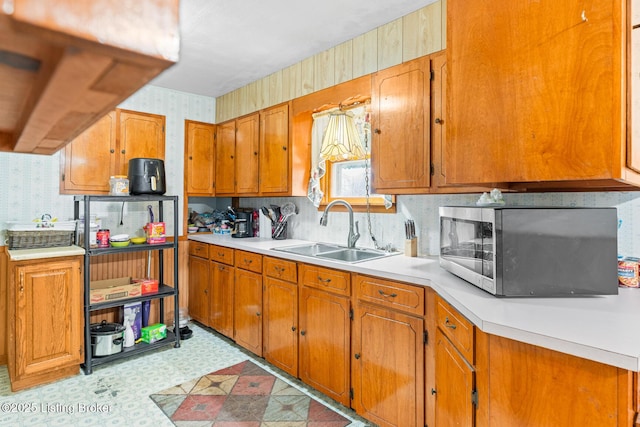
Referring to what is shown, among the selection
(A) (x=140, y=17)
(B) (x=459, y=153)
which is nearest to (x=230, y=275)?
(B) (x=459, y=153)

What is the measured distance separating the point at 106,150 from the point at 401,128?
2.73 metres

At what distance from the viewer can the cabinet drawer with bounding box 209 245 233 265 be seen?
10.4 feet

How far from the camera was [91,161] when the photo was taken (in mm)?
3213

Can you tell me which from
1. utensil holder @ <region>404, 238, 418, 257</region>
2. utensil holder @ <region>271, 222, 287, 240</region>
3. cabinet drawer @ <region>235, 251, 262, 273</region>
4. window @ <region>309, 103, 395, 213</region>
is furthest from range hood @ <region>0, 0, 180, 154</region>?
utensil holder @ <region>271, 222, 287, 240</region>

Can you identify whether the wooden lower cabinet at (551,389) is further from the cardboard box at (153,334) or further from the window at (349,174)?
the cardboard box at (153,334)

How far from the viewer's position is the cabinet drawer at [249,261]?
282 centimetres

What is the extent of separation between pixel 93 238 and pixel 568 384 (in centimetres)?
318

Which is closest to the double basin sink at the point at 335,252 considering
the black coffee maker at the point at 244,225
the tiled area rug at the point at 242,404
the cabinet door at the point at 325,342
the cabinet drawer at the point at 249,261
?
the cabinet drawer at the point at 249,261

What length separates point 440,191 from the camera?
81.2 inches

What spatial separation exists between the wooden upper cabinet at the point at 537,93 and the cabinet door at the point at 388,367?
0.83m

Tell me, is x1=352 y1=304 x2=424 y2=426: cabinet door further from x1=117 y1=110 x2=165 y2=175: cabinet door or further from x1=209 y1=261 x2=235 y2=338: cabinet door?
x1=117 y1=110 x2=165 y2=175: cabinet door

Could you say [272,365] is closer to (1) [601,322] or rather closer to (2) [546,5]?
(1) [601,322]

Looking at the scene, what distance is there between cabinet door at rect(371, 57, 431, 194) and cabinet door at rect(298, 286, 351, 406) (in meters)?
0.83

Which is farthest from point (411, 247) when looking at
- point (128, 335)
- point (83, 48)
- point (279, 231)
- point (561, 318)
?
point (128, 335)
